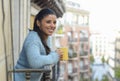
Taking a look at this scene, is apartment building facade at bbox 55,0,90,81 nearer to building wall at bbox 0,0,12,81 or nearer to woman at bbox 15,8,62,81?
building wall at bbox 0,0,12,81

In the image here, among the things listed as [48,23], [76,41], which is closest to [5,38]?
[48,23]

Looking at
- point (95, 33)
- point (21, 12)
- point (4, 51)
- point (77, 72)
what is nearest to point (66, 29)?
point (77, 72)

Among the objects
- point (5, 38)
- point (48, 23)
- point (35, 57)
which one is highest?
point (48, 23)

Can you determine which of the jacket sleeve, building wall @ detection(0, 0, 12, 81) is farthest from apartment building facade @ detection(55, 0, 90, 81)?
the jacket sleeve

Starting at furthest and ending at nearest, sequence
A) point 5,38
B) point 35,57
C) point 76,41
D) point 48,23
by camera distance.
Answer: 1. point 76,41
2. point 5,38
3. point 48,23
4. point 35,57

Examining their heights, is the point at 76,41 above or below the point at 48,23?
below

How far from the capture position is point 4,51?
3705 mm

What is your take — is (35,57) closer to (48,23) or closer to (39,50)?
(39,50)

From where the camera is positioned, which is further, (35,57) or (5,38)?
(5,38)

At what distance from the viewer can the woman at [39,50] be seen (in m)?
3.05

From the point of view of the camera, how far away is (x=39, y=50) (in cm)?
312

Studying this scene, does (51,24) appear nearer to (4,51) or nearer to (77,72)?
(4,51)

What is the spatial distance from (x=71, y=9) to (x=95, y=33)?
233ft

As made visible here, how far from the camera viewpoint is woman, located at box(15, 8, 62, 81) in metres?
3.05
